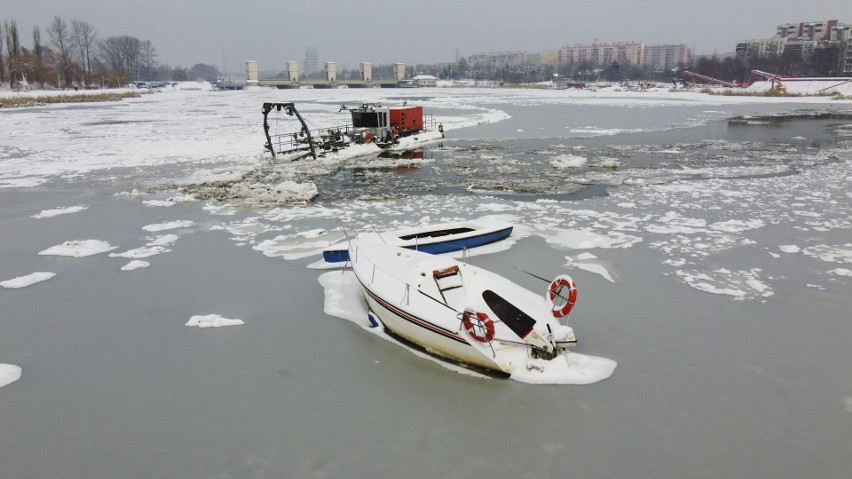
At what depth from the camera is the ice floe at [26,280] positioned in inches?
387

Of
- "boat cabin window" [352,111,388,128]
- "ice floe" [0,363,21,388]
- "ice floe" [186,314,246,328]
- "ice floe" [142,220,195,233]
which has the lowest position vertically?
"ice floe" [0,363,21,388]

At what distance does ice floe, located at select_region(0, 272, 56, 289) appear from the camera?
9836mm

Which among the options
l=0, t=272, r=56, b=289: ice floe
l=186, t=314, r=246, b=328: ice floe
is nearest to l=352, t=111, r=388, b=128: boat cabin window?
l=0, t=272, r=56, b=289: ice floe

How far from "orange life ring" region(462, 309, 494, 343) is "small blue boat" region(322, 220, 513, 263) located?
158 inches

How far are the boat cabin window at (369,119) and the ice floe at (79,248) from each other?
61.4 ft

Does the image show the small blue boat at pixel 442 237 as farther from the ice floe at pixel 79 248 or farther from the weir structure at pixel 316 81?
the weir structure at pixel 316 81

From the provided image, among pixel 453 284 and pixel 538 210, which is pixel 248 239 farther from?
pixel 538 210

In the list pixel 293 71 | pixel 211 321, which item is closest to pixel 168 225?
pixel 211 321

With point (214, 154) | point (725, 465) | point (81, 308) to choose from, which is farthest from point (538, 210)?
point (214, 154)

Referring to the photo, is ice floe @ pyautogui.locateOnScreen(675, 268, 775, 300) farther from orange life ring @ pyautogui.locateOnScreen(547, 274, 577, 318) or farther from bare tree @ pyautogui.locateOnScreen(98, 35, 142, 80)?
bare tree @ pyautogui.locateOnScreen(98, 35, 142, 80)

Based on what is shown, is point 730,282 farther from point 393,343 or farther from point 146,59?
point 146,59

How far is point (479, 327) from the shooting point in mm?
6945

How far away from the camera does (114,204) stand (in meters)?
15.9

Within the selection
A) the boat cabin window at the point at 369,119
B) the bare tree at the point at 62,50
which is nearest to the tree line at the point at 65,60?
the bare tree at the point at 62,50
